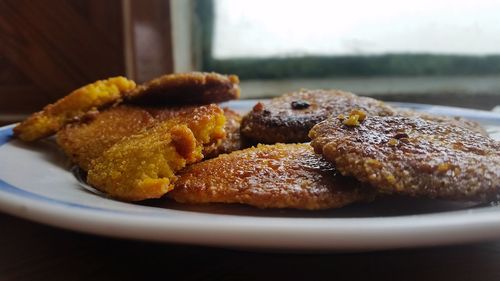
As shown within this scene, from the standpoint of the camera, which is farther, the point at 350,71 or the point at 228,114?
the point at 350,71

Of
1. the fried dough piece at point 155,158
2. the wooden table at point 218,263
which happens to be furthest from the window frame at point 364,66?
the wooden table at point 218,263

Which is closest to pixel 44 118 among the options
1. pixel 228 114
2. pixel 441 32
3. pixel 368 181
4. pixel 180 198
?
pixel 228 114

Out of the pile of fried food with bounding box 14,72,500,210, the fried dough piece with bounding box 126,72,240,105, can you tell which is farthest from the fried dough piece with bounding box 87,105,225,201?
the fried dough piece with bounding box 126,72,240,105

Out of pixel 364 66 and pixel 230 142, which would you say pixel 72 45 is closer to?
pixel 364 66

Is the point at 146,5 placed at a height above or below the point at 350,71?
above

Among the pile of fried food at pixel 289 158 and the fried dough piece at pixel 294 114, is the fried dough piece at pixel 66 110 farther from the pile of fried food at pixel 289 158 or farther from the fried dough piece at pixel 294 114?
the fried dough piece at pixel 294 114

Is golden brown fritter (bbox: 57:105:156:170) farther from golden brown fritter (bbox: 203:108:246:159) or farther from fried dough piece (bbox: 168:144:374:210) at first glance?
fried dough piece (bbox: 168:144:374:210)

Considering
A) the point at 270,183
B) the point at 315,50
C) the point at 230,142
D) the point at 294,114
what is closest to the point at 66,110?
the point at 230,142

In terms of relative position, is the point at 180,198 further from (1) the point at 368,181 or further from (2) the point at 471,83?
(2) the point at 471,83
